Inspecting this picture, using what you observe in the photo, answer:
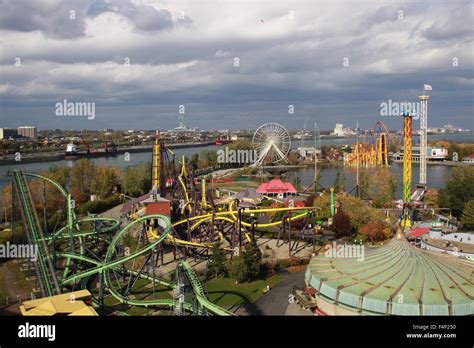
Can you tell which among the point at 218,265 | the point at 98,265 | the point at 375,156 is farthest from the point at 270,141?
the point at 98,265

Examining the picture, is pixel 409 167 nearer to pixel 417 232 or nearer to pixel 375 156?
pixel 417 232

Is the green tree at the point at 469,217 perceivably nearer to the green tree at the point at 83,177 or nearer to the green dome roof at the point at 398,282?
the green dome roof at the point at 398,282

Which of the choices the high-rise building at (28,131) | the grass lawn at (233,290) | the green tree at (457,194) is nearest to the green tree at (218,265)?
the grass lawn at (233,290)

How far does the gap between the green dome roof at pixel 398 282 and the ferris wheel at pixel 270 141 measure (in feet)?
125

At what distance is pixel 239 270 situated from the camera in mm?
14320

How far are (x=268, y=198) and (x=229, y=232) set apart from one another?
10.9 m

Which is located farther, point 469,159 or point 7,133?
point 7,133

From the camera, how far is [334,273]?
11.6 meters

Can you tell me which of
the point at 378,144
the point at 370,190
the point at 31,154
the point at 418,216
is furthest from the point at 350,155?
the point at 31,154

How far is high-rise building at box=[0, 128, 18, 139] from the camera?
267 feet

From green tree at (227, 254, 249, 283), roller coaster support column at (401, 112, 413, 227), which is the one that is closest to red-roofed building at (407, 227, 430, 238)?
roller coaster support column at (401, 112, 413, 227)

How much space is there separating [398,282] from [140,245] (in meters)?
10.7

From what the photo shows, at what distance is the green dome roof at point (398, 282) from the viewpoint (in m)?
9.81
